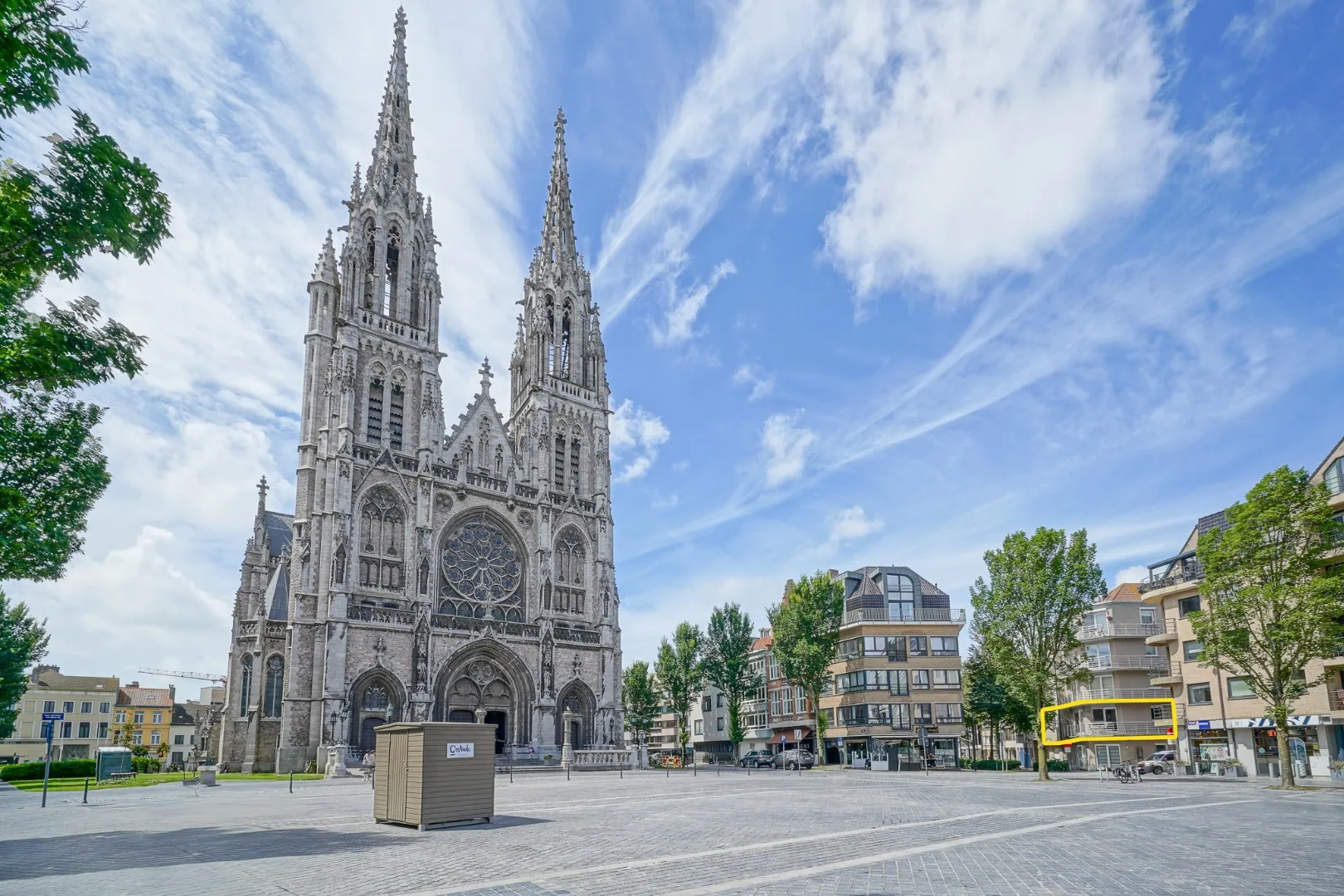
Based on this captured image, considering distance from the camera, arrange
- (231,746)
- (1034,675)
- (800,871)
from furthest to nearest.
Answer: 1. (231,746)
2. (1034,675)
3. (800,871)

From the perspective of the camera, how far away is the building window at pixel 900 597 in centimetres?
6431

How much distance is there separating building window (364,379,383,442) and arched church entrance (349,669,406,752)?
1438 cm

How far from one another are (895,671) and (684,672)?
66.6 feet

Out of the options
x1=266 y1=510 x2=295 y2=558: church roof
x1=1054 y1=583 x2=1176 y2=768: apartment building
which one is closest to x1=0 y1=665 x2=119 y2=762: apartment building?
x1=266 y1=510 x2=295 y2=558: church roof

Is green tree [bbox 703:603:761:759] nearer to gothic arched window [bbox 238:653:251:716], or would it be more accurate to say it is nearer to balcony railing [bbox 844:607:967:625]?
balcony railing [bbox 844:607:967:625]

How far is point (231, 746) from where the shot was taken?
157 feet

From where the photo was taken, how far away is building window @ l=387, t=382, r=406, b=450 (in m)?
54.1

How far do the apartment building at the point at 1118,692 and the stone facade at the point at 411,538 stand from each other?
1264 inches

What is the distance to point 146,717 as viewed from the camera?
353 ft

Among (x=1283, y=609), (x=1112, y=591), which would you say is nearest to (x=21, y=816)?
(x=1283, y=609)

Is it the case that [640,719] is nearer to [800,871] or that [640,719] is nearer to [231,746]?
[231,746]

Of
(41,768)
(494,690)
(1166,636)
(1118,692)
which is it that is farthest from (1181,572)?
(41,768)

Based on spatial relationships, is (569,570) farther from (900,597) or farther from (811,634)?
(900,597)

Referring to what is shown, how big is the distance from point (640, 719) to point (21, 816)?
65.8 metres
